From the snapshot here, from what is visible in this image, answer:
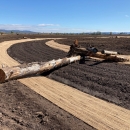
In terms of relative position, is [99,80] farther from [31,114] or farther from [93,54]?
[93,54]

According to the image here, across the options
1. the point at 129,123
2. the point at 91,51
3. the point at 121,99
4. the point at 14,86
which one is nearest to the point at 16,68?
the point at 14,86

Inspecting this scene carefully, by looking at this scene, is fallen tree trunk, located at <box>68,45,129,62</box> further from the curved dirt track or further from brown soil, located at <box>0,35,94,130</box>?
brown soil, located at <box>0,35,94,130</box>

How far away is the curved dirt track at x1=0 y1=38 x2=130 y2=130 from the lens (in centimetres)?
668

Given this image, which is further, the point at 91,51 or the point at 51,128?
the point at 91,51

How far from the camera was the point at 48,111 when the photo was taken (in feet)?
24.1

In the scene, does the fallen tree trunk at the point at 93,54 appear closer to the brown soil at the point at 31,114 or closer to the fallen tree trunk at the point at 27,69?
the fallen tree trunk at the point at 27,69

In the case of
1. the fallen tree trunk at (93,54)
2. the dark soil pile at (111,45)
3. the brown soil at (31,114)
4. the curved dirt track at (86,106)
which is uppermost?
the fallen tree trunk at (93,54)

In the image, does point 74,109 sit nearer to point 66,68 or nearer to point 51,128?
point 51,128

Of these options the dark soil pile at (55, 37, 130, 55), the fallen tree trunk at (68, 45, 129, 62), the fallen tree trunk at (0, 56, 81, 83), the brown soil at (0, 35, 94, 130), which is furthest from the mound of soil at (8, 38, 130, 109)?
the dark soil pile at (55, 37, 130, 55)

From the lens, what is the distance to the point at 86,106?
7.88m

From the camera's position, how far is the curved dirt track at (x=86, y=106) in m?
6.68

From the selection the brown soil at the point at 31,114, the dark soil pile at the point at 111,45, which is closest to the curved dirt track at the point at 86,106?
the brown soil at the point at 31,114

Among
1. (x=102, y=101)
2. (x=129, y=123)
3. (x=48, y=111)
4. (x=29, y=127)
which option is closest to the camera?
(x=29, y=127)

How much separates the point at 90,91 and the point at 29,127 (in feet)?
13.2
